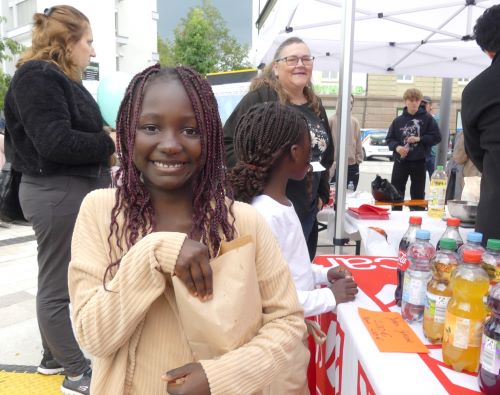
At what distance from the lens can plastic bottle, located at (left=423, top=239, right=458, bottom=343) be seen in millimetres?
1283

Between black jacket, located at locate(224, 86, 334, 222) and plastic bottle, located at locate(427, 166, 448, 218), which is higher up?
black jacket, located at locate(224, 86, 334, 222)

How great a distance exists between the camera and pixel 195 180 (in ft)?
3.81

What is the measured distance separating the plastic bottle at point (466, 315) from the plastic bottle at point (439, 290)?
3.5 inches

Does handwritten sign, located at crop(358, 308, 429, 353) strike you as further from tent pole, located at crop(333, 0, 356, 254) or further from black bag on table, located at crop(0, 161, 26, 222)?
black bag on table, located at crop(0, 161, 26, 222)

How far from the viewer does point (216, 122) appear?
113 cm

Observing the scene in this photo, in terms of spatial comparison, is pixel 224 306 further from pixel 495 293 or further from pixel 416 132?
pixel 416 132

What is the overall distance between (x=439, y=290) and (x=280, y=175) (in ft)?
2.42

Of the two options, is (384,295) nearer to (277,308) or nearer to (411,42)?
(277,308)

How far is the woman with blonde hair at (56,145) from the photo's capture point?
198 centimetres

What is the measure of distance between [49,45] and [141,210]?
57.1 inches

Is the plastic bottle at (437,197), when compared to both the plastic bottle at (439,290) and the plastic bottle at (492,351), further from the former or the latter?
the plastic bottle at (492,351)

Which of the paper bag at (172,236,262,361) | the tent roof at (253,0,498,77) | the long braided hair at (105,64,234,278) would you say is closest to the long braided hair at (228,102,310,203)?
the long braided hair at (105,64,234,278)

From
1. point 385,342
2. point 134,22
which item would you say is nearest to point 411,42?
point 385,342

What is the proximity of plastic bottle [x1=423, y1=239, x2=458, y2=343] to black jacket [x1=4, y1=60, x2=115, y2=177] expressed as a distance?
160 cm
